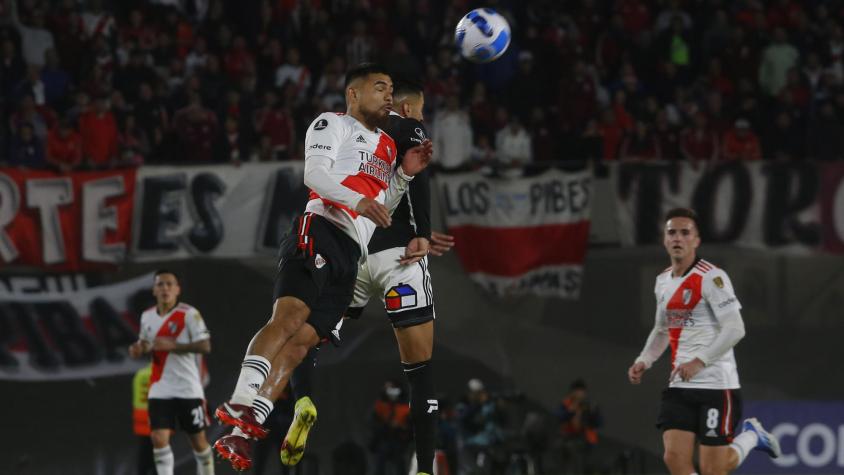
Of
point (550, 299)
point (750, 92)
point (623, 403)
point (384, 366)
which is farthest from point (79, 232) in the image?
point (750, 92)

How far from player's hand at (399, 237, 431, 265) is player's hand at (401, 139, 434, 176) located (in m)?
0.48

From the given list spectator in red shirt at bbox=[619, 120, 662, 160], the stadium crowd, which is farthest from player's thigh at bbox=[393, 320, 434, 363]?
spectator in red shirt at bbox=[619, 120, 662, 160]

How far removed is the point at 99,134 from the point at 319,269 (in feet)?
31.3

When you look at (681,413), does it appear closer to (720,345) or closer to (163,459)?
(720,345)

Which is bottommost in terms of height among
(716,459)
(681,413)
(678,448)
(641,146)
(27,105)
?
(716,459)

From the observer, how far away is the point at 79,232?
15625 millimetres

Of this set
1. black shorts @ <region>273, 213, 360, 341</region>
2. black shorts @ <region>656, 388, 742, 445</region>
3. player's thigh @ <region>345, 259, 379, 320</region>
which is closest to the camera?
black shorts @ <region>273, 213, 360, 341</region>

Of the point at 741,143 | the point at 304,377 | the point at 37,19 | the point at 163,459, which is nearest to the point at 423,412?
the point at 304,377

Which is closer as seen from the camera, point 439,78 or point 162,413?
point 162,413

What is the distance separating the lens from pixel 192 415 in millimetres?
13922

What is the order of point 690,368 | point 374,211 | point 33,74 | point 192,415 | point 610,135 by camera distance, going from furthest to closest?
point 610,135 < point 33,74 < point 192,415 < point 690,368 < point 374,211

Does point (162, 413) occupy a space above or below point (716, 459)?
below

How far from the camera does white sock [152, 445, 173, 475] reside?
13.6m

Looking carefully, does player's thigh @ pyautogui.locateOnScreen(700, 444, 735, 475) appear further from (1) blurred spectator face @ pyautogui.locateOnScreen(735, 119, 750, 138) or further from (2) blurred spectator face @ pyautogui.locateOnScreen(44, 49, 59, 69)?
(2) blurred spectator face @ pyautogui.locateOnScreen(44, 49, 59, 69)
